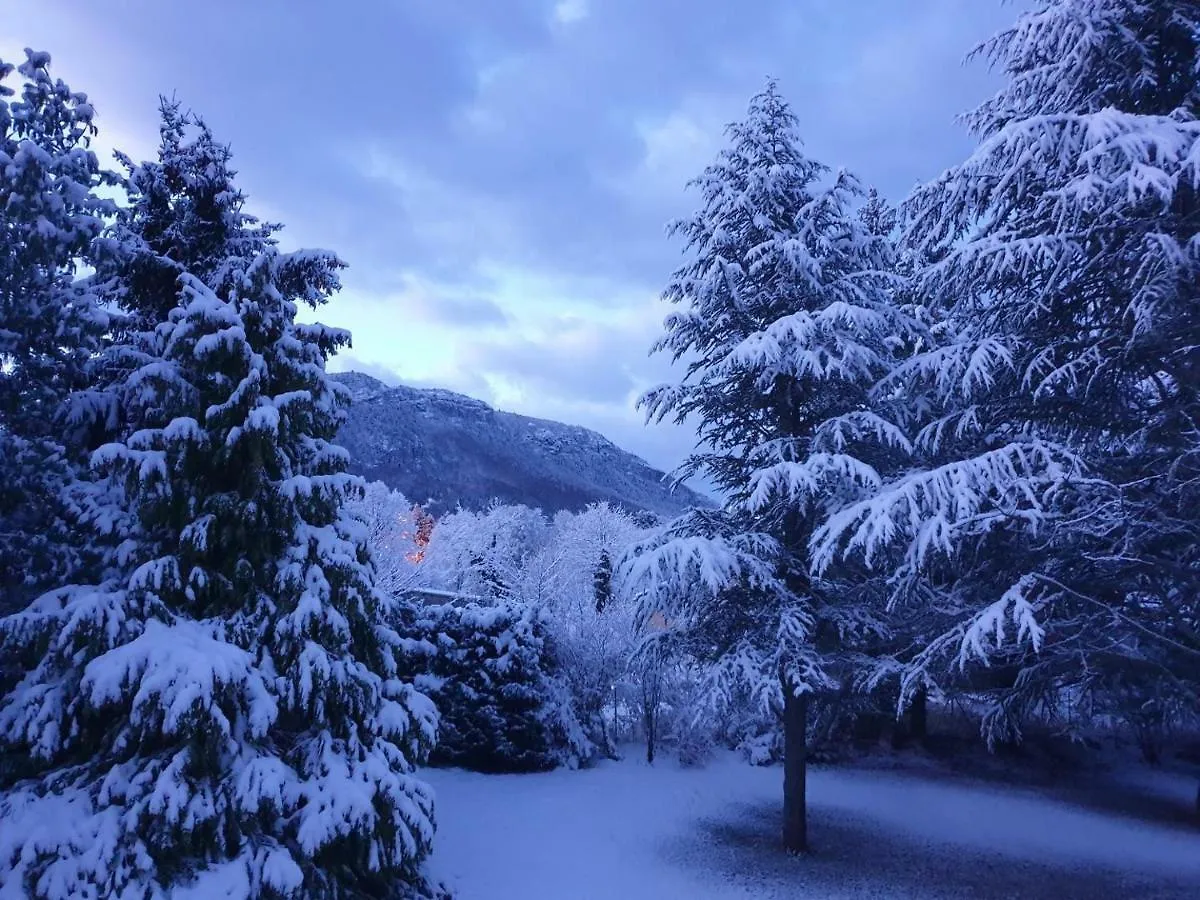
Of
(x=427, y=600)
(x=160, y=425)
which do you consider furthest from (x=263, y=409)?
(x=427, y=600)

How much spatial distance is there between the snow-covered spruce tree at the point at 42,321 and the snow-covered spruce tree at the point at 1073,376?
692 centimetres

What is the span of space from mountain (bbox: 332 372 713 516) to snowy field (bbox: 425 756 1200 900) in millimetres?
93442

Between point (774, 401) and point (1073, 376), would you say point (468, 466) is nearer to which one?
point (774, 401)

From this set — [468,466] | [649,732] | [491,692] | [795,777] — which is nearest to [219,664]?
[795,777]

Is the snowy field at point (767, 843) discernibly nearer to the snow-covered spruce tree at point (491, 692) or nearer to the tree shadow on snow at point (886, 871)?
the tree shadow on snow at point (886, 871)

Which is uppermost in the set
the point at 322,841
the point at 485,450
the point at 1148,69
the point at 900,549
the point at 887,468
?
the point at 485,450

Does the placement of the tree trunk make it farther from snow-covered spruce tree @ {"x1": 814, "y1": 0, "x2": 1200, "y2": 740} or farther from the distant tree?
the distant tree

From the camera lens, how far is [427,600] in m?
18.2

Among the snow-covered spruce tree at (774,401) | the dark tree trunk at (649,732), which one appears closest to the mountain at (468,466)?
the dark tree trunk at (649,732)

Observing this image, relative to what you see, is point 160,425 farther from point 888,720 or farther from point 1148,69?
point 888,720

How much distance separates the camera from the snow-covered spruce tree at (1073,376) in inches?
267

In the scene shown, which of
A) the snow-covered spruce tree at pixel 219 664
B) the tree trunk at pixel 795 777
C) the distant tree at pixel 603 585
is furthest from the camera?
the distant tree at pixel 603 585

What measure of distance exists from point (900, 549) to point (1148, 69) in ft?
18.4

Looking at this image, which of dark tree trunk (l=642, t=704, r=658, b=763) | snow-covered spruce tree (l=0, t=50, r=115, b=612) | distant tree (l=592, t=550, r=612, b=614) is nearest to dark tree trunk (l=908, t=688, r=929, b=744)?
dark tree trunk (l=642, t=704, r=658, b=763)
